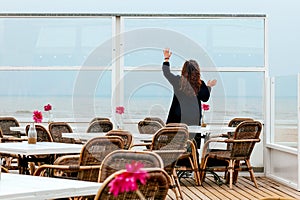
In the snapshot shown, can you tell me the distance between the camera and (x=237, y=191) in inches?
368

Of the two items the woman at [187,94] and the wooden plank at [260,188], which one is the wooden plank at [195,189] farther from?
the woman at [187,94]

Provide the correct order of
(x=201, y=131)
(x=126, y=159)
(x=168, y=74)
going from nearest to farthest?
(x=126, y=159), (x=201, y=131), (x=168, y=74)

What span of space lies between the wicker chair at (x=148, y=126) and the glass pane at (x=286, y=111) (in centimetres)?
169

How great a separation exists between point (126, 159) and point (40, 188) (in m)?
0.82

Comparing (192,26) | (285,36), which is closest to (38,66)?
(192,26)

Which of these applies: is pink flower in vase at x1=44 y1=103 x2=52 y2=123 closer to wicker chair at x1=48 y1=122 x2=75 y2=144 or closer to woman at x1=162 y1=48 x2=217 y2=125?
wicker chair at x1=48 y1=122 x2=75 y2=144

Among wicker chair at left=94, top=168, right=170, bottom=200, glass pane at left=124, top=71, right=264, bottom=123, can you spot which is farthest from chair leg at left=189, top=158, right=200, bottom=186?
wicker chair at left=94, top=168, right=170, bottom=200

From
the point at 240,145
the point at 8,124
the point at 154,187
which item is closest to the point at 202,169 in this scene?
the point at 240,145

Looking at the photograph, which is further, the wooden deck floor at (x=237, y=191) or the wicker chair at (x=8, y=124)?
the wicker chair at (x=8, y=124)

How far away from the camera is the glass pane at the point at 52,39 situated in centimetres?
1153

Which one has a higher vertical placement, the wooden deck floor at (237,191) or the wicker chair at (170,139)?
the wicker chair at (170,139)

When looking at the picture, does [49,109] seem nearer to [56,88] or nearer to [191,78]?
[56,88]

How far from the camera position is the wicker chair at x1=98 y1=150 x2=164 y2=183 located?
4.43 meters

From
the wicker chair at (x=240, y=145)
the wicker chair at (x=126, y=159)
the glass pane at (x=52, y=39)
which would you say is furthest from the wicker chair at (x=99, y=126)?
the wicker chair at (x=126, y=159)
